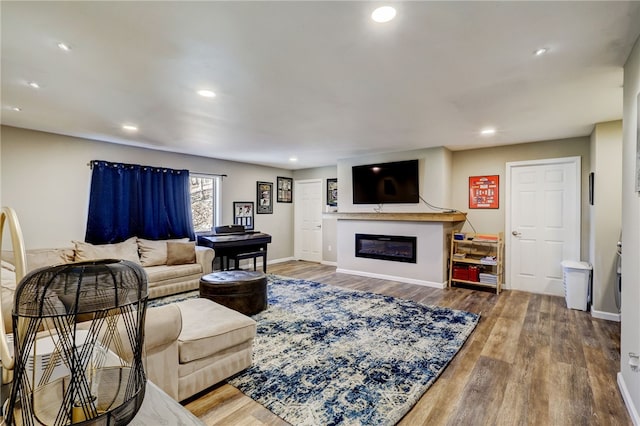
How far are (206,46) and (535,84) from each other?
255cm

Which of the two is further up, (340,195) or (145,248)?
(340,195)

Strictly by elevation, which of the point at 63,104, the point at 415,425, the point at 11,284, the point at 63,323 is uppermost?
the point at 63,104

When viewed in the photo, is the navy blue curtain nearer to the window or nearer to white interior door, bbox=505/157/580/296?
the window

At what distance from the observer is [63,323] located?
73 centimetres

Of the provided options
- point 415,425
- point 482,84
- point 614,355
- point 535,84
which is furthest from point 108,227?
point 614,355

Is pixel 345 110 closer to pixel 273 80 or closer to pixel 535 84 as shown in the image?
pixel 273 80

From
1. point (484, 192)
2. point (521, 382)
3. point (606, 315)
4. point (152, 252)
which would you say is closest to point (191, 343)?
point (521, 382)

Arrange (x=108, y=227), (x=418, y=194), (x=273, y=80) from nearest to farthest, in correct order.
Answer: (x=273, y=80)
(x=108, y=227)
(x=418, y=194)

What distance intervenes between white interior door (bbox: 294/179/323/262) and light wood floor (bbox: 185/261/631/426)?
13.4ft

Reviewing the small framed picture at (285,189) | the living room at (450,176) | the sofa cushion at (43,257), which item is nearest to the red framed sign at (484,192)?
the living room at (450,176)

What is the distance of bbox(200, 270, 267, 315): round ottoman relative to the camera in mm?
3320

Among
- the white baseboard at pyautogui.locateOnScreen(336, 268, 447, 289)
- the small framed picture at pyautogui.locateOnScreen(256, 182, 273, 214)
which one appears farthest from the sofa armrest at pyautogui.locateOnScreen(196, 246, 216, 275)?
the white baseboard at pyautogui.locateOnScreen(336, 268, 447, 289)

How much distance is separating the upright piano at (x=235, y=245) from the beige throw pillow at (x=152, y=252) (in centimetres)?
71

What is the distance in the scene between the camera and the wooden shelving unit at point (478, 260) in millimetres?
4617
